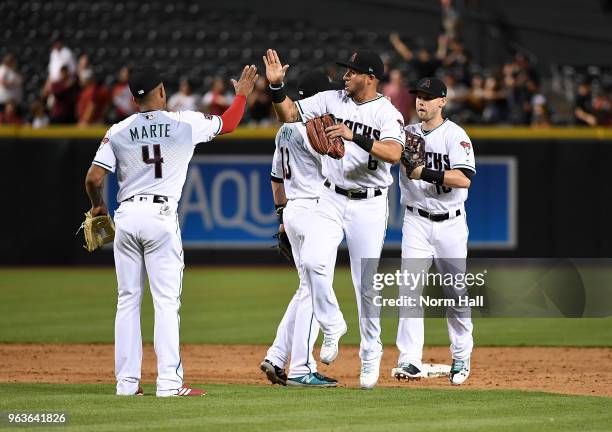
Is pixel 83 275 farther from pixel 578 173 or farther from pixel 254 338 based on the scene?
pixel 578 173

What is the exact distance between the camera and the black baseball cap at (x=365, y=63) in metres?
7.94

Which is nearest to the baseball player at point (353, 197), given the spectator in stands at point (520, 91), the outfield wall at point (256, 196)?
the outfield wall at point (256, 196)

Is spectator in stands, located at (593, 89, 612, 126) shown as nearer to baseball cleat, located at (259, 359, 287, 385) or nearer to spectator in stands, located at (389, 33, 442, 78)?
spectator in stands, located at (389, 33, 442, 78)

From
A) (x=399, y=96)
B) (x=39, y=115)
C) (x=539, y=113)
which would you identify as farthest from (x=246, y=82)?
(x=39, y=115)

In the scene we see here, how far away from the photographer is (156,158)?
7.50 metres

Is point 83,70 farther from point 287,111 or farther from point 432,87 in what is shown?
point 287,111

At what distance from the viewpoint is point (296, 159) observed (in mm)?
8258

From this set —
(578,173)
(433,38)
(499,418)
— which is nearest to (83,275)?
(578,173)

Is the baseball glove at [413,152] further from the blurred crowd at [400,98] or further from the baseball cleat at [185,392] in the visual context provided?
the blurred crowd at [400,98]

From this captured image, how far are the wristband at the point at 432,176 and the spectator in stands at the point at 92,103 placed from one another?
37.5ft

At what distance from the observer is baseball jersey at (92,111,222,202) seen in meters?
7.48

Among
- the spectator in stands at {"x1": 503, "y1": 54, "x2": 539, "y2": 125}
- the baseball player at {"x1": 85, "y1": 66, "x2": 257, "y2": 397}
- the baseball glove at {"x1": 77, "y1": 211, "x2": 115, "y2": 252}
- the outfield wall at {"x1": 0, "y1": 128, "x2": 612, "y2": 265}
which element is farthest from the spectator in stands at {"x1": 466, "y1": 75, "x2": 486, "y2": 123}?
the baseball player at {"x1": 85, "y1": 66, "x2": 257, "y2": 397}

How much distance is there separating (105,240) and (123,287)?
48cm

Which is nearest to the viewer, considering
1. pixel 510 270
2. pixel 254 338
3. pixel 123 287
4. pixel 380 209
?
pixel 123 287
